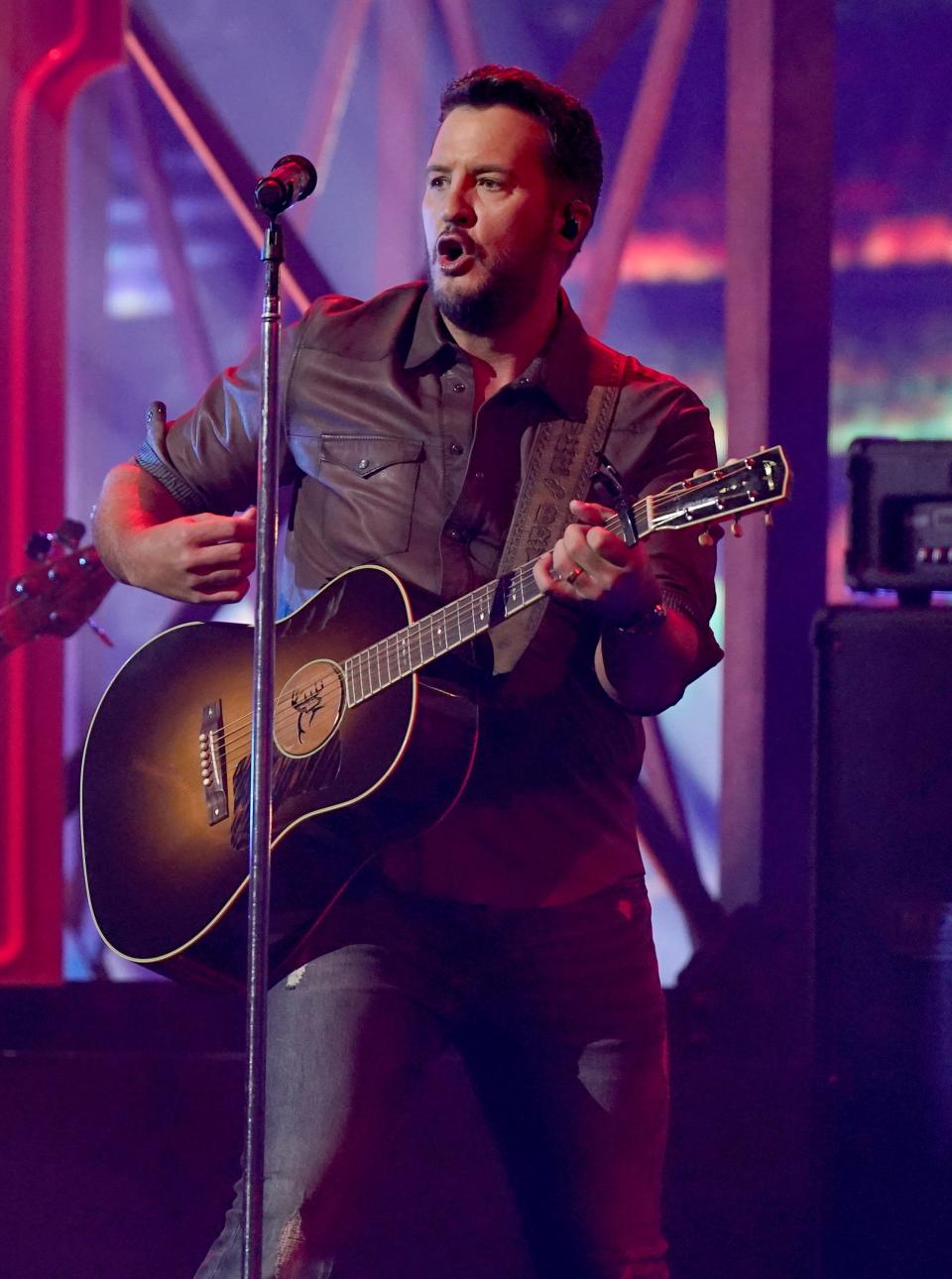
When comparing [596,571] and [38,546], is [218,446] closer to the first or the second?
[596,571]

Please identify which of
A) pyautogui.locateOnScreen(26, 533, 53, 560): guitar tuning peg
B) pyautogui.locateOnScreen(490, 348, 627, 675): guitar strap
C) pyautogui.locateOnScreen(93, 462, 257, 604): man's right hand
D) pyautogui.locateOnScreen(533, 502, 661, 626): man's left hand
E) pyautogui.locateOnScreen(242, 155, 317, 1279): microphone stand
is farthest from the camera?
pyautogui.locateOnScreen(26, 533, 53, 560): guitar tuning peg

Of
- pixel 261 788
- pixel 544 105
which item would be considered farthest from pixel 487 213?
pixel 261 788

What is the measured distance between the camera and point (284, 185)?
1.62 metres

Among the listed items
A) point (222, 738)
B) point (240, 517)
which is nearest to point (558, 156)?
point (240, 517)

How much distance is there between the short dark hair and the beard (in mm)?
132

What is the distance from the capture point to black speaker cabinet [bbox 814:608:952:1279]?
94.8 inches

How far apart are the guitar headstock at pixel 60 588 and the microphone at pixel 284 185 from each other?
1909 mm

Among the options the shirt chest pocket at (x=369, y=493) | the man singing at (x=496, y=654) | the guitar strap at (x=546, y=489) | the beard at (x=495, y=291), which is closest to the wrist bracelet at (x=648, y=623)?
the man singing at (x=496, y=654)

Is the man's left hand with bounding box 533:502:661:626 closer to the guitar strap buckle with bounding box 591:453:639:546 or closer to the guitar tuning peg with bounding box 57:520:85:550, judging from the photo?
the guitar strap buckle with bounding box 591:453:639:546

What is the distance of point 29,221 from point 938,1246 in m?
3.15

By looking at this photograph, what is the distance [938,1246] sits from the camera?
2393mm

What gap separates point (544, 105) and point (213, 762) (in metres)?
1.06

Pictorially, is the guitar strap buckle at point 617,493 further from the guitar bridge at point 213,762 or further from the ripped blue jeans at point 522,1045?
the guitar bridge at point 213,762

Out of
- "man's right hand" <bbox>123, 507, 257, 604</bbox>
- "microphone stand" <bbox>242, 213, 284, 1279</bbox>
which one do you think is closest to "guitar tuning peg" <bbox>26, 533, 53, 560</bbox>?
"man's right hand" <bbox>123, 507, 257, 604</bbox>
